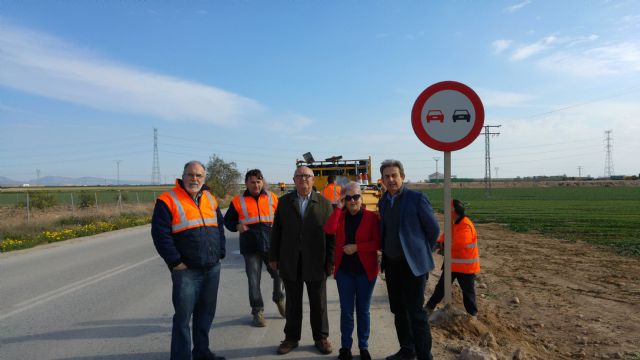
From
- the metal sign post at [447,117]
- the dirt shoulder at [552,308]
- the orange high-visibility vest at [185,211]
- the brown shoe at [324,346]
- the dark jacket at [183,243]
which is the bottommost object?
the dirt shoulder at [552,308]

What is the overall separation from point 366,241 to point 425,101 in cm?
172

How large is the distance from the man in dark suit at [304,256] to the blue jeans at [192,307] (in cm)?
75

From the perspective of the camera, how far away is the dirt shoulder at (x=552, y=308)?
454 centimetres

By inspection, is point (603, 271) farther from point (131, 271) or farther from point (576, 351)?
point (131, 271)

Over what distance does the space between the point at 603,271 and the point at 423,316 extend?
6.44 m

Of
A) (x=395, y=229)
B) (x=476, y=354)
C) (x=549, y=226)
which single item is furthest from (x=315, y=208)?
(x=549, y=226)

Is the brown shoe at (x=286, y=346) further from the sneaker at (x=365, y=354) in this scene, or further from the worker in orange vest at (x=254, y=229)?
the worker in orange vest at (x=254, y=229)

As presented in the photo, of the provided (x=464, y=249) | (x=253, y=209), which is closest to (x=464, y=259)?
(x=464, y=249)

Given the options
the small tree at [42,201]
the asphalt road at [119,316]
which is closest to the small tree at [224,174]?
the small tree at [42,201]

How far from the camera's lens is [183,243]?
389cm

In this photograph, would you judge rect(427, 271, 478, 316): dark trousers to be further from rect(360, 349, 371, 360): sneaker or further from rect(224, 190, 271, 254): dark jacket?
rect(224, 190, 271, 254): dark jacket

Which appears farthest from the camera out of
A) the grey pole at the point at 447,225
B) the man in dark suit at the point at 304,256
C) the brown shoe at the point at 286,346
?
the grey pole at the point at 447,225

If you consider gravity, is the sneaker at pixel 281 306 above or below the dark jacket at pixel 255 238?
below

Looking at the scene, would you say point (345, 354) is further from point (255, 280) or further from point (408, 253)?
point (255, 280)
